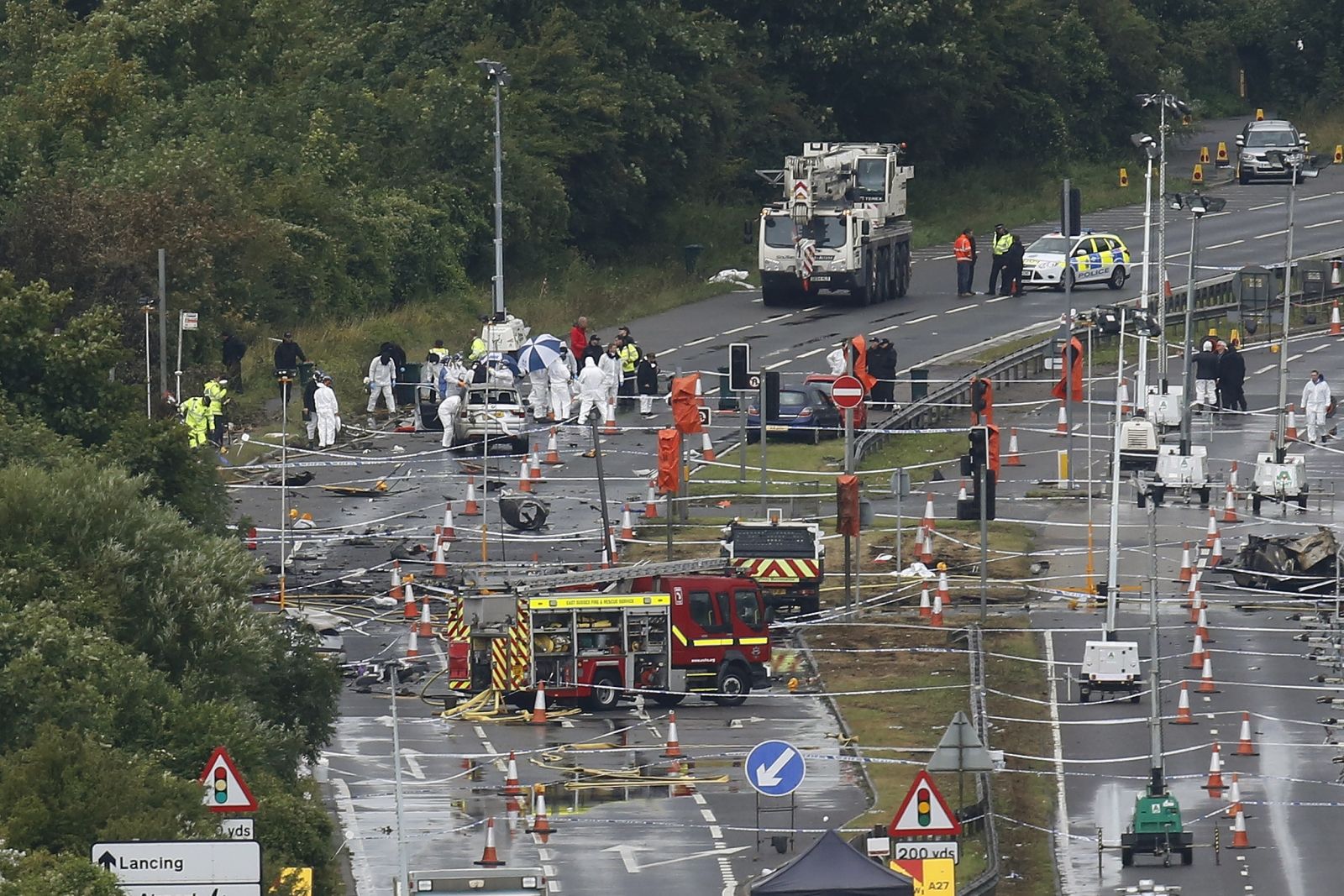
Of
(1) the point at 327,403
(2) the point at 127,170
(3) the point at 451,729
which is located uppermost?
(2) the point at 127,170

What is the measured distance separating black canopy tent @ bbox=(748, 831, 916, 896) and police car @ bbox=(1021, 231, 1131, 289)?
45.0 metres

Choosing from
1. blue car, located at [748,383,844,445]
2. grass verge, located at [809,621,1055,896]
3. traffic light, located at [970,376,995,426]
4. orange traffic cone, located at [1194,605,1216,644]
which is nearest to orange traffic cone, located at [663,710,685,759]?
grass verge, located at [809,621,1055,896]

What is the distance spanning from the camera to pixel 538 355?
2064 inches

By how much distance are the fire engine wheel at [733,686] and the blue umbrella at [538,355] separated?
1574 centimetres

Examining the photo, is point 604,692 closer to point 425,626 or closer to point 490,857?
point 425,626

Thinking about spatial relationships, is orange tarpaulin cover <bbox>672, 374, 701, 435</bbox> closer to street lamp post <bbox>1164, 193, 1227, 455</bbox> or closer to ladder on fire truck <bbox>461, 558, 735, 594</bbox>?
ladder on fire truck <bbox>461, 558, 735, 594</bbox>

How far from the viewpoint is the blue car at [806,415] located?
53156 mm

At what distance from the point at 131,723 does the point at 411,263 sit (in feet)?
139

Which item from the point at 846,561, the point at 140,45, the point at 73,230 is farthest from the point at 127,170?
the point at 846,561

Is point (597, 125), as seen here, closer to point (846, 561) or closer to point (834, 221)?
point (834, 221)

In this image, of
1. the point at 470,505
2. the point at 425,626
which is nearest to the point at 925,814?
the point at 425,626

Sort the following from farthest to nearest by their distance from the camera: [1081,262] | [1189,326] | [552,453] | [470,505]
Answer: [1081,262], [552,453], [1189,326], [470,505]

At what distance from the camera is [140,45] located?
242ft

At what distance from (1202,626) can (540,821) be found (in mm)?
12442
